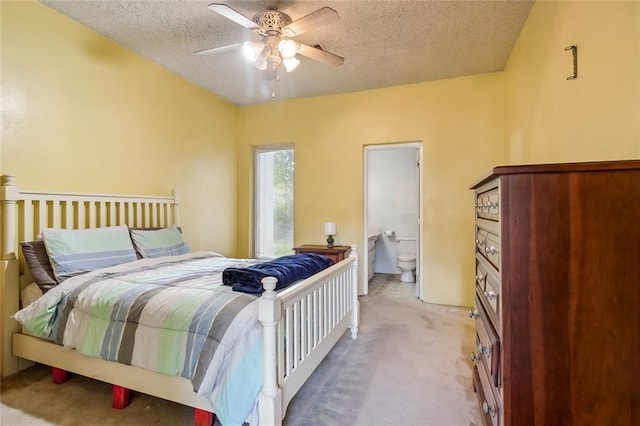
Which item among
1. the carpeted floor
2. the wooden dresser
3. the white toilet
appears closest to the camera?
the wooden dresser

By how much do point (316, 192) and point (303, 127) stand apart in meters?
0.94

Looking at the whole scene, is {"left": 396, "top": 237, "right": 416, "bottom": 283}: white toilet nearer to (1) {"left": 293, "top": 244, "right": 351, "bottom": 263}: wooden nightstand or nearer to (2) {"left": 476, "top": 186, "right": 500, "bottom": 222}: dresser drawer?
(1) {"left": 293, "top": 244, "right": 351, "bottom": 263}: wooden nightstand

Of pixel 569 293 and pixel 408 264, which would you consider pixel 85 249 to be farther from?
pixel 408 264

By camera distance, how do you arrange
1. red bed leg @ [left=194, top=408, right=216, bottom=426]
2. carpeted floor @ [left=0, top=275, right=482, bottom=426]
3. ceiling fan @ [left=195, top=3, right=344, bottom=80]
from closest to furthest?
red bed leg @ [left=194, top=408, right=216, bottom=426], carpeted floor @ [left=0, top=275, right=482, bottom=426], ceiling fan @ [left=195, top=3, right=344, bottom=80]

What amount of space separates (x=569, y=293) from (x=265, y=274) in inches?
52.8

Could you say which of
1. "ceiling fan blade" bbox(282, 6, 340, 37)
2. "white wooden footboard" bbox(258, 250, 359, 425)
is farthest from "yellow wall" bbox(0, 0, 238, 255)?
"white wooden footboard" bbox(258, 250, 359, 425)

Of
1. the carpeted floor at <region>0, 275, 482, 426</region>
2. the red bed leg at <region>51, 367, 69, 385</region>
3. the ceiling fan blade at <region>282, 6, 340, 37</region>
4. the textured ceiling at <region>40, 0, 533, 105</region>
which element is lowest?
the carpeted floor at <region>0, 275, 482, 426</region>

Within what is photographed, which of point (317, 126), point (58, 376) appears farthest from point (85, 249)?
point (317, 126)

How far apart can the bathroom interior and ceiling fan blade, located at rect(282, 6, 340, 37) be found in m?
3.42

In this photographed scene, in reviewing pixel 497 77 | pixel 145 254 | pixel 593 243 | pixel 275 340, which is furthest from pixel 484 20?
pixel 145 254

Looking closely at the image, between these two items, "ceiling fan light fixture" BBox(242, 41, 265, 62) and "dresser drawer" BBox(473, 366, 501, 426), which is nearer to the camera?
"dresser drawer" BBox(473, 366, 501, 426)

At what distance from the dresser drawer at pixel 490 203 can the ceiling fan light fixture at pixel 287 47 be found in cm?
166

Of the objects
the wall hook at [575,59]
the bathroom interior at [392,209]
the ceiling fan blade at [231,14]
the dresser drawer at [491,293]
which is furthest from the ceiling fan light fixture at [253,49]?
the bathroom interior at [392,209]

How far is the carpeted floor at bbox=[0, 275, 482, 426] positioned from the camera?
5.57ft
